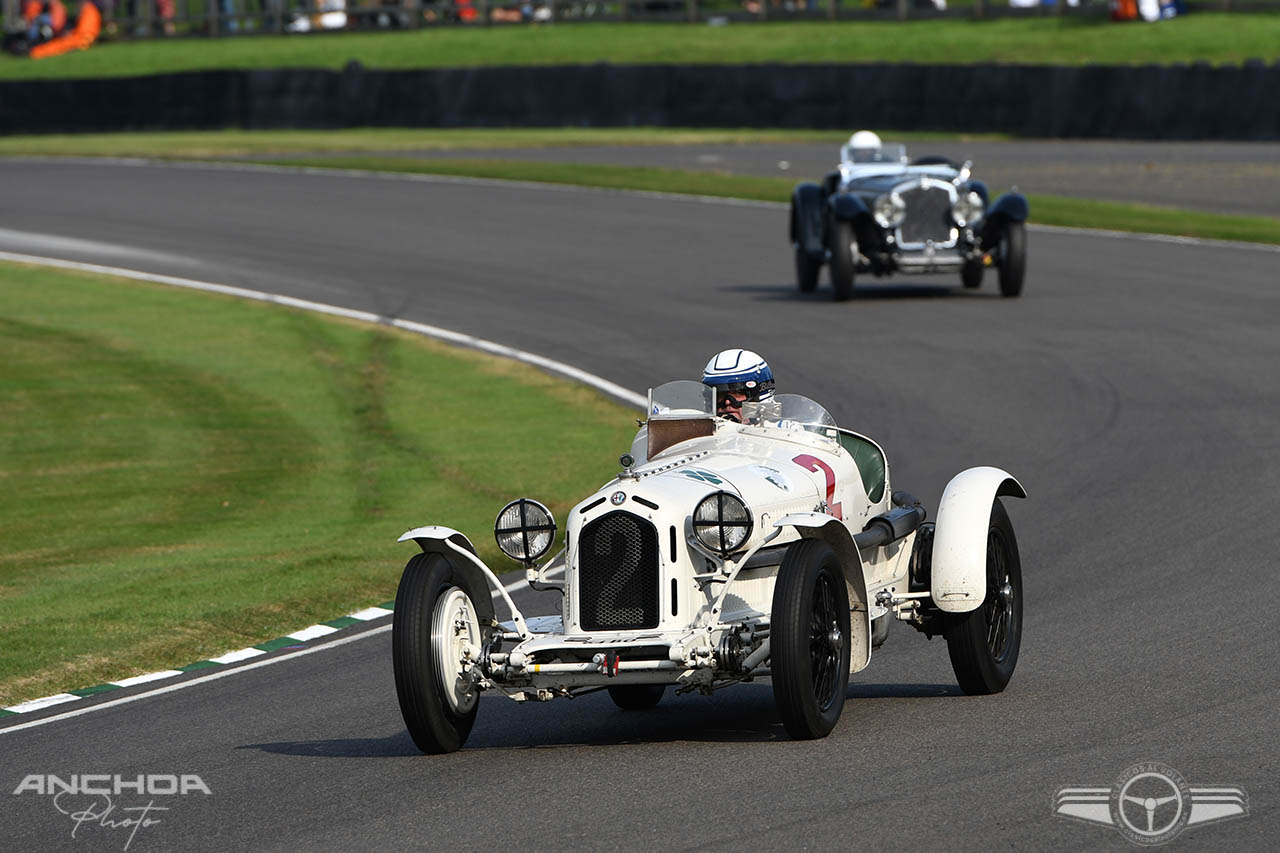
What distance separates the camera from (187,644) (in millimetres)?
10734

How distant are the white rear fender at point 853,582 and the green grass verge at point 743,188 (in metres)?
21.2

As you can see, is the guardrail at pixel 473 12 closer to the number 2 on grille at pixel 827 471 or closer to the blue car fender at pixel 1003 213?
the blue car fender at pixel 1003 213

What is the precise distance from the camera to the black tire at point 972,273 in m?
23.4

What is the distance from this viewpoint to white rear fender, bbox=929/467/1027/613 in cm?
863

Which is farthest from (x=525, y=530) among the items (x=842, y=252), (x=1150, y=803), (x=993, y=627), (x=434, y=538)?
(x=842, y=252)

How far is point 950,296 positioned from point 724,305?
2.85 meters

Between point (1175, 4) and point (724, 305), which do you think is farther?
point (1175, 4)

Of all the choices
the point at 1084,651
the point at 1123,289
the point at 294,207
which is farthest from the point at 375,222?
the point at 1084,651

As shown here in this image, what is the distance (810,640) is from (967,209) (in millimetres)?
15949

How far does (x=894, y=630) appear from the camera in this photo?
10.4 metres

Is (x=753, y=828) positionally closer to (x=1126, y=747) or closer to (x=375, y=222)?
(x=1126, y=747)

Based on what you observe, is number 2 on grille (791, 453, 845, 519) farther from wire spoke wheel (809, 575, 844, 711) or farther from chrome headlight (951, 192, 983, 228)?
chrome headlight (951, 192, 983, 228)

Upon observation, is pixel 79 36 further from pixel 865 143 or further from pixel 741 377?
pixel 741 377

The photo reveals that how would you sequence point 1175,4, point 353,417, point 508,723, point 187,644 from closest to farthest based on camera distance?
point 508,723 → point 187,644 → point 353,417 → point 1175,4
